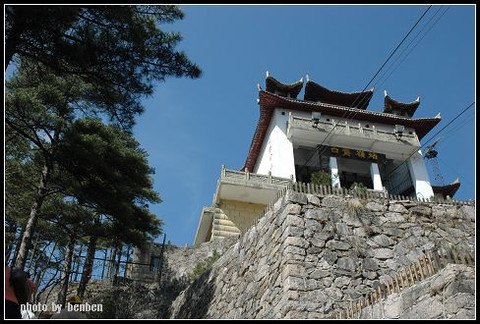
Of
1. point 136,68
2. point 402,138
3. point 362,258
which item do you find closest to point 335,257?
point 362,258

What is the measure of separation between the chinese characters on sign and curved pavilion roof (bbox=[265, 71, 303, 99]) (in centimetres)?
483

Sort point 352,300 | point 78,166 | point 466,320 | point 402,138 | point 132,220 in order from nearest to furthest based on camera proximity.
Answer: point 466,320, point 352,300, point 78,166, point 132,220, point 402,138

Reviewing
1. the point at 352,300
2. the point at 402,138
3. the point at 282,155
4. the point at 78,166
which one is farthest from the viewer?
the point at 402,138

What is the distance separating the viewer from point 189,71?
8852 millimetres

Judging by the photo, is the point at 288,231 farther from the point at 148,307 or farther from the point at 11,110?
the point at 148,307

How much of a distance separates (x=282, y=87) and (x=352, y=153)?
20.5 ft

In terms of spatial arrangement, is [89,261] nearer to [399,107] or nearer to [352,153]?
[352,153]

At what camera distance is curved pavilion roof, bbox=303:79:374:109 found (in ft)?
87.9

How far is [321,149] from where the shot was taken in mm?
24016

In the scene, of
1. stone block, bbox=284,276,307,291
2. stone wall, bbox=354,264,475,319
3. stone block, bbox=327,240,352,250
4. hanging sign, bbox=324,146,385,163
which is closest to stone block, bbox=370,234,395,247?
stone block, bbox=327,240,352,250

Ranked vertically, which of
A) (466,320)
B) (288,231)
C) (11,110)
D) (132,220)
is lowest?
(466,320)

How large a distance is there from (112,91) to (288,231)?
5.15m

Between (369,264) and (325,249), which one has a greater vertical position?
(325,249)

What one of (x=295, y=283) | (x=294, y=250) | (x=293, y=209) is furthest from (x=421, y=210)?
(x=295, y=283)
